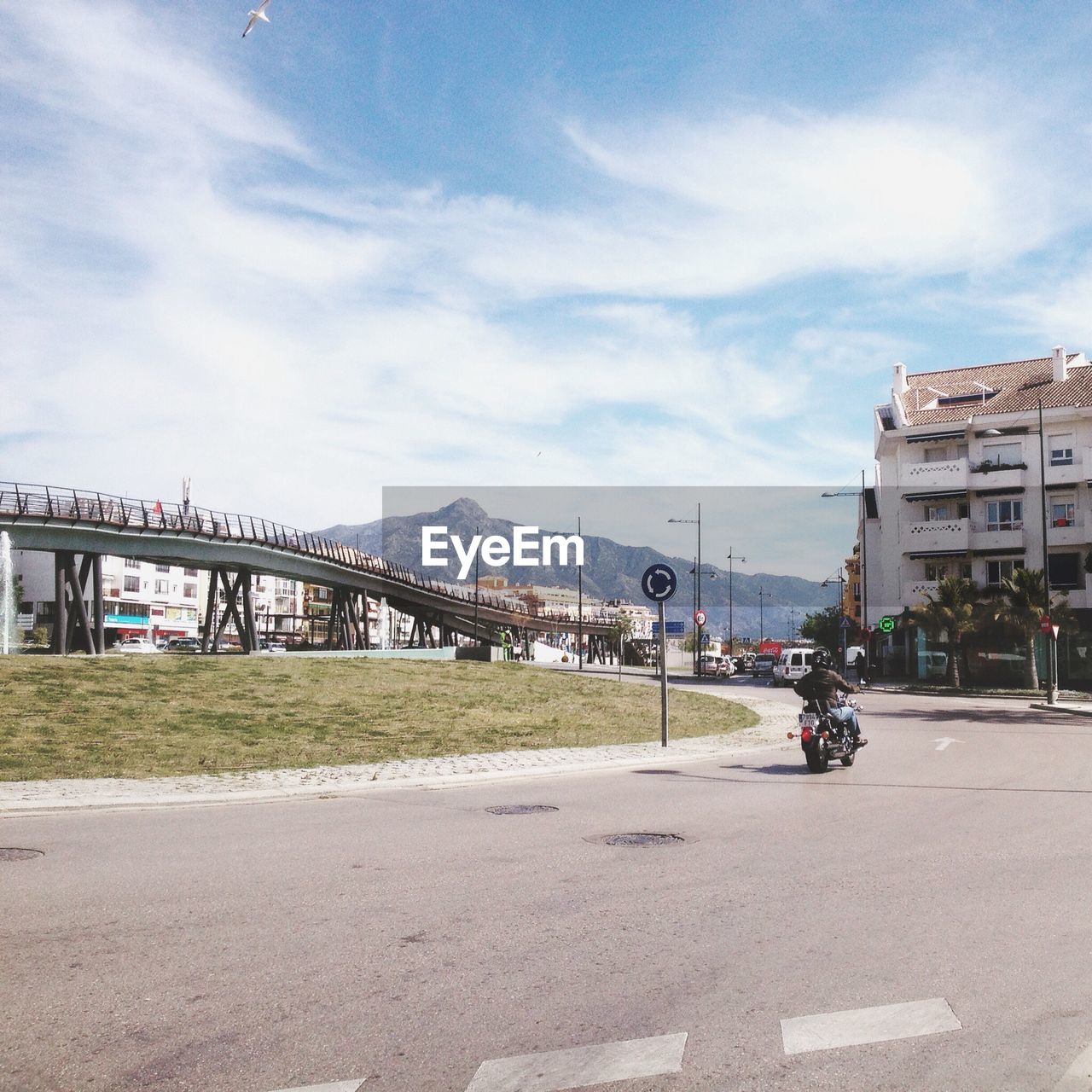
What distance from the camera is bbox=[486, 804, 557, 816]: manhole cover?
10.7m

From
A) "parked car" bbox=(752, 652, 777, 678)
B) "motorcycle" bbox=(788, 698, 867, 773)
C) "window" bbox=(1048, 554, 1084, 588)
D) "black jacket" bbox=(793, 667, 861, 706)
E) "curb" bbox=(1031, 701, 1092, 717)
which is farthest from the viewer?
"parked car" bbox=(752, 652, 777, 678)

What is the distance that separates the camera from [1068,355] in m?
63.1

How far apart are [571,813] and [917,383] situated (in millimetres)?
62442

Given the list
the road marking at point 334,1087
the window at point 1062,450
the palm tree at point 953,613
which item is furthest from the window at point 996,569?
the road marking at point 334,1087

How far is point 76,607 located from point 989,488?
46.8 meters

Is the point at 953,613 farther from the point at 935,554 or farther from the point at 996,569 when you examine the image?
the point at 996,569

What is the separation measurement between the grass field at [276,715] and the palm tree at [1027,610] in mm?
14791

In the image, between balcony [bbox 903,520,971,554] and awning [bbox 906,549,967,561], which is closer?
balcony [bbox 903,520,971,554]

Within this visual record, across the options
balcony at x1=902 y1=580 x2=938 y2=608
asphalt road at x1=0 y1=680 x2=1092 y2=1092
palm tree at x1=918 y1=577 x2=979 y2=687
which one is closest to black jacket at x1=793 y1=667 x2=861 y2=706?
asphalt road at x1=0 y1=680 x2=1092 y2=1092

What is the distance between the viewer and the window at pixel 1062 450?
54094mm

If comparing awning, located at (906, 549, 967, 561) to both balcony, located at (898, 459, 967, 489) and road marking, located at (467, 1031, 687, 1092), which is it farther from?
road marking, located at (467, 1031, 687, 1092)

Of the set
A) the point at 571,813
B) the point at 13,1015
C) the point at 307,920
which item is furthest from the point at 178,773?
the point at 13,1015

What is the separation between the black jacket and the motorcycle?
4.9 inches

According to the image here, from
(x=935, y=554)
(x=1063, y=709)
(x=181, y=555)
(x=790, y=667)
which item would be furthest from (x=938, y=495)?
(x=181, y=555)
